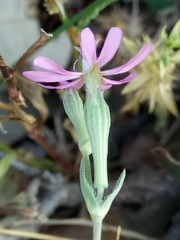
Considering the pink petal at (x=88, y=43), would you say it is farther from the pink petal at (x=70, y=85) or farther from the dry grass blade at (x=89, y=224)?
the dry grass blade at (x=89, y=224)

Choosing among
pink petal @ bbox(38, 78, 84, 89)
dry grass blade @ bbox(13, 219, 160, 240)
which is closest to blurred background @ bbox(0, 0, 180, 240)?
dry grass blade @ bbox(13, 219, 160, 240)

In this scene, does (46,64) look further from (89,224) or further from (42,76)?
(89,224)

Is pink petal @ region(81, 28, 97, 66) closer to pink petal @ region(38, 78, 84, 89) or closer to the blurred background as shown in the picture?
pink petal @ region(38, 78, 84, 89)

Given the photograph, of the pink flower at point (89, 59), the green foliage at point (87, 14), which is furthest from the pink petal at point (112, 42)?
the green foliage at point (87, 14)

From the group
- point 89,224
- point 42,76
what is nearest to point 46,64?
point 42,76

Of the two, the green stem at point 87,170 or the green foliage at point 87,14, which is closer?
the green stem at point 87,170

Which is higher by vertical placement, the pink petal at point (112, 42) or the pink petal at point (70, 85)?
the pink petal at point (112, 42)

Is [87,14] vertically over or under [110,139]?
over

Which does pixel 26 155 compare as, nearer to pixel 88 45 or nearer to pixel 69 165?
pixel 69 165
